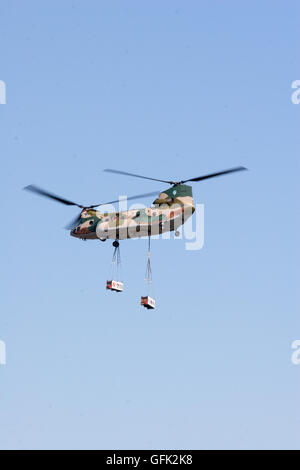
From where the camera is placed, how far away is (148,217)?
453 ft

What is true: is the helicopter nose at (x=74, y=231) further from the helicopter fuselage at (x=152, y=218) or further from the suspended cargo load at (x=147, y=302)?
the suspended cargo load at (x=147, y=302)

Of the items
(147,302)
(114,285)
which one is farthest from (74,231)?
(147,302)

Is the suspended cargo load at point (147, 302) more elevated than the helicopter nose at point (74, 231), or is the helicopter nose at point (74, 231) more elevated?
the helicopter nose at point (74, 231)

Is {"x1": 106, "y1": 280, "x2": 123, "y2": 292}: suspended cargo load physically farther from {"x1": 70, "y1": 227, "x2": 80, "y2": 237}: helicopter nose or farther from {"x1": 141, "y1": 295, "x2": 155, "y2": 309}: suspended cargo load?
{"x1": 70, "y1": 227, "x2": 80, "y2": 237}: helicopter nose

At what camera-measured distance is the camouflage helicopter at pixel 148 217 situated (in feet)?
452

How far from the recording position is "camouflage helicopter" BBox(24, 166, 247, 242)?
138 metres

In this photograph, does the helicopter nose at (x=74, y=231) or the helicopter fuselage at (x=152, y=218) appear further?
the helicopter nose at (x=74, y=231)

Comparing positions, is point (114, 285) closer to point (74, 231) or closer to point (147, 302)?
point (147, 302)

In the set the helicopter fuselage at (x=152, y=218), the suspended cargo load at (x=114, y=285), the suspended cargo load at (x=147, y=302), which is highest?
the helicopter fuselage at (x=152, y=218)

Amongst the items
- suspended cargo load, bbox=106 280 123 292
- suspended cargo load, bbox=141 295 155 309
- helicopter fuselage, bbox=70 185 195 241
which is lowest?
suspended cargo load, bbox=141 295 155 309

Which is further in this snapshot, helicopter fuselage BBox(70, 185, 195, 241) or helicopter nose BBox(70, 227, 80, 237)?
helicopter nose BBox(70, 227, 80, 237)

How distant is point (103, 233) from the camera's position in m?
142
